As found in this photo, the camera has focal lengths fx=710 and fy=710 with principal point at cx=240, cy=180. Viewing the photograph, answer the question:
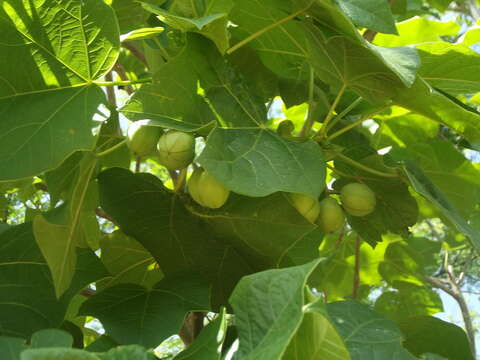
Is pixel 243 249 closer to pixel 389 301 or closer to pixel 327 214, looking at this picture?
pixel 327 214

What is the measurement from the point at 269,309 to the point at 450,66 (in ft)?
2.75

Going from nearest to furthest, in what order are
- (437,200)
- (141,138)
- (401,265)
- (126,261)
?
(141,138)
(437,200)
(126,261)
(401,265)

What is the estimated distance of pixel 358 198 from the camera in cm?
155

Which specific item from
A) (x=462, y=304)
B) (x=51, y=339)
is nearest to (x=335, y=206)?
(x=51, y=339)

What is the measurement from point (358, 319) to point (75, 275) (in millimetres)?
581

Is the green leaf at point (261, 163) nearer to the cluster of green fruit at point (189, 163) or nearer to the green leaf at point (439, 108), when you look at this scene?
the cluster of green fruit at point (189, 163)

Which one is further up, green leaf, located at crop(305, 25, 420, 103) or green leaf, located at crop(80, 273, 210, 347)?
green leaf, located at crop(305, 25, 420, 103)

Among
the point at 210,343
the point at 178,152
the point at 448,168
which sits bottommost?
the point at 448,168

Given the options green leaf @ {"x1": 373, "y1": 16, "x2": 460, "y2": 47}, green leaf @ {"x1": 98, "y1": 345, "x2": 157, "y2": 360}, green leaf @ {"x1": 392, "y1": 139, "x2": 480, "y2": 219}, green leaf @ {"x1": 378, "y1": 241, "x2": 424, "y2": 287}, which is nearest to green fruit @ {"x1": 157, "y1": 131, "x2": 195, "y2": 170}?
green leaf @ {"x1": 98, "y1": 345, "x2": 157, "y2": 360}

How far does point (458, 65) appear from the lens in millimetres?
1492

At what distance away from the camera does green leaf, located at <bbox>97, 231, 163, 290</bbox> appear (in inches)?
64.5

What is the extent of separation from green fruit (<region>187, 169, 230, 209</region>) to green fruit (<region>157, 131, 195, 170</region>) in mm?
42

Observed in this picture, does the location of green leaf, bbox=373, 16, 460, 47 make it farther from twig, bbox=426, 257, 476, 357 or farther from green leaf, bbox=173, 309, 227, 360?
twig, bbox=426, 257, 476, 357

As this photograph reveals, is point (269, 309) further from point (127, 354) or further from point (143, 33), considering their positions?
point (143, 33)
